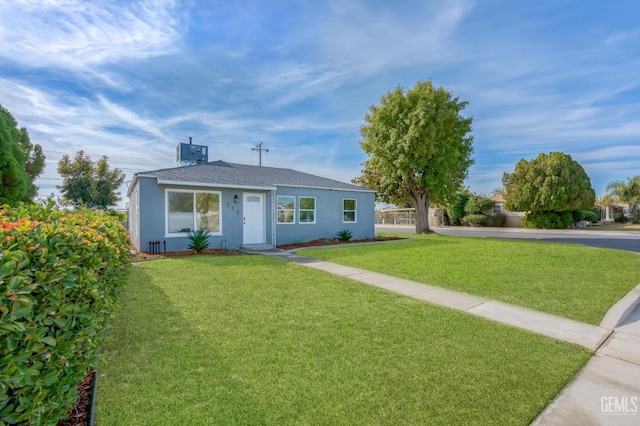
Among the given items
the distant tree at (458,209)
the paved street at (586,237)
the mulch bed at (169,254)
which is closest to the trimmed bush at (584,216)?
the paved street at (586,237)

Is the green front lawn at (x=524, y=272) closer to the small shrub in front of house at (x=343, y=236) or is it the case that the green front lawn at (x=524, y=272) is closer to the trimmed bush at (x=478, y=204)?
the small shrub in front of house at (x=343, y=236)

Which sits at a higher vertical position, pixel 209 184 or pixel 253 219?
pixel 209 184

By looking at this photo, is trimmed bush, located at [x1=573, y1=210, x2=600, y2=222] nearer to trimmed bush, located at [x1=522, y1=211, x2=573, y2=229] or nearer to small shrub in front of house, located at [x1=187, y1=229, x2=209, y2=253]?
trimmed bush, located at [x1=522, y1=211, x2=573, y2=229]

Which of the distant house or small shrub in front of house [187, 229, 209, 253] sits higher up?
the distant house

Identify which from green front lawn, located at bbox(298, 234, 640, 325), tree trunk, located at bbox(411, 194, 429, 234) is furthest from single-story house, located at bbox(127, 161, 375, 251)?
tree trunk, located at bbox(411, 194, 429, 234)

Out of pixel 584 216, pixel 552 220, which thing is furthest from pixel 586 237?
pixel 584 216

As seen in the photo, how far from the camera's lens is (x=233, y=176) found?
14516 mm

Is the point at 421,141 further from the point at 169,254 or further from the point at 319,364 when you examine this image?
the point at 319,364

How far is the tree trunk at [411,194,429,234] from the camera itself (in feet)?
73.0

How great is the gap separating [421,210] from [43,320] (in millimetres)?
22629

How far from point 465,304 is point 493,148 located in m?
23.7

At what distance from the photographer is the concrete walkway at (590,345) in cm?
258

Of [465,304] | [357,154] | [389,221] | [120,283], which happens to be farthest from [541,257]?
[389,221]

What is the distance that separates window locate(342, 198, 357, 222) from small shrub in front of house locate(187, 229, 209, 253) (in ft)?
24.9
